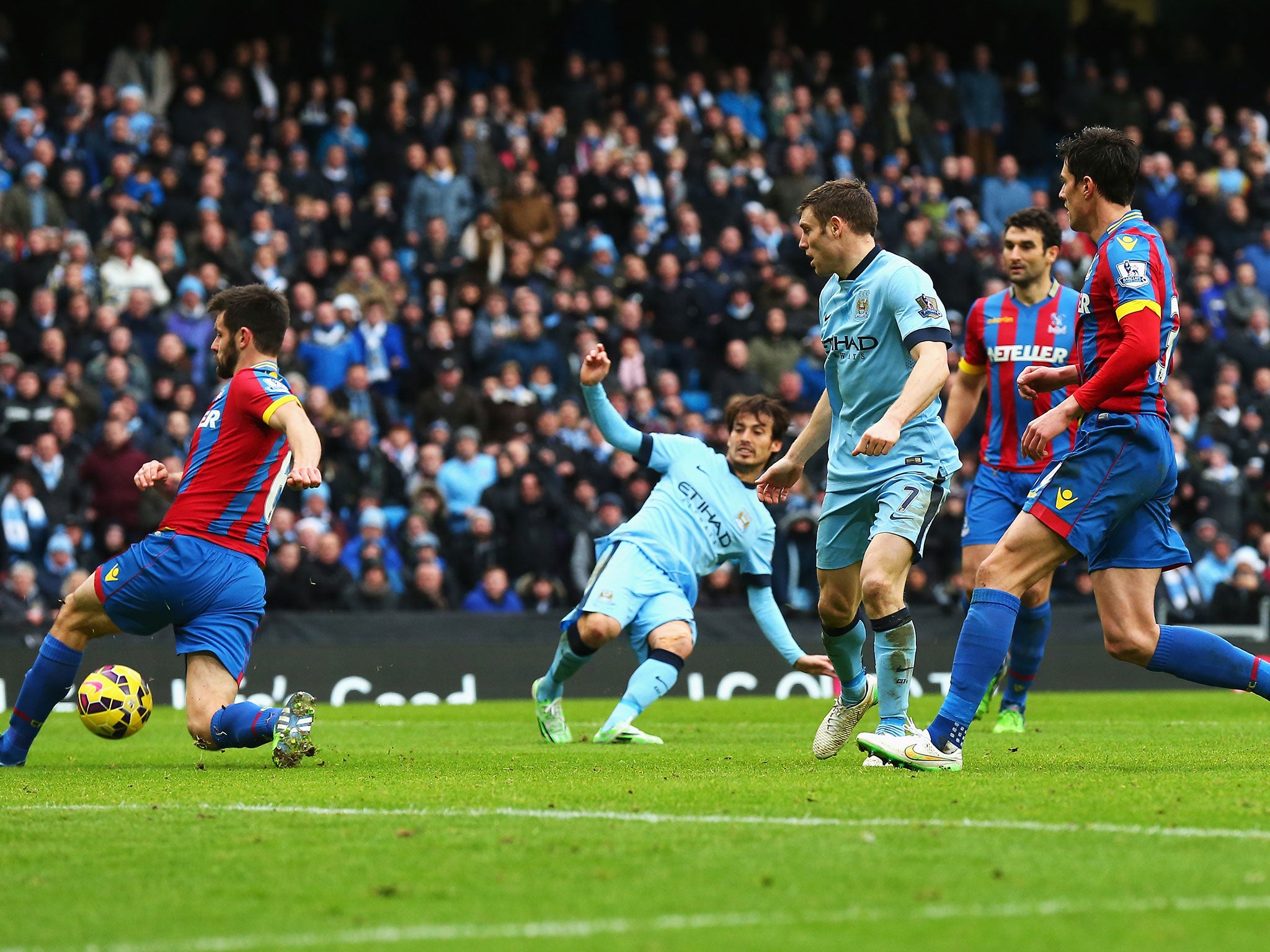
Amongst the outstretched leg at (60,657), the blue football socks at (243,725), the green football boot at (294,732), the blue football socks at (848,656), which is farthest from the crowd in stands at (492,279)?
the blue football socks at (848,656)

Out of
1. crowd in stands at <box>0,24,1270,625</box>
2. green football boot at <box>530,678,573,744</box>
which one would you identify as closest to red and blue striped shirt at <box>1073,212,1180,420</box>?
green football boot at <box>530,678,573,744</box>

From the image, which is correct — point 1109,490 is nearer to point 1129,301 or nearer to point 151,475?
point 1129,301

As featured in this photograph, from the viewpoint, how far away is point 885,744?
23.6 feet

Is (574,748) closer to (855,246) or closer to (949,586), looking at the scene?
(855,246)

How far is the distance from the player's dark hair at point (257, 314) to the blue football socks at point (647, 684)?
2.94 m

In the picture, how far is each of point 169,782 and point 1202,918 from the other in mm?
4757

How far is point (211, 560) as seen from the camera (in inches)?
323

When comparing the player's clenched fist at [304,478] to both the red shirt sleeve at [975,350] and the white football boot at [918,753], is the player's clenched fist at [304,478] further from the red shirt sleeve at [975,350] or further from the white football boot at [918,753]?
the red shirt sleeve at [975,350]

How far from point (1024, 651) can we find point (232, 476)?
201 inches

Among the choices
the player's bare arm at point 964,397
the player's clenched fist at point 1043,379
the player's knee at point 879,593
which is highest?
the player's clenched fist at point 1043,379

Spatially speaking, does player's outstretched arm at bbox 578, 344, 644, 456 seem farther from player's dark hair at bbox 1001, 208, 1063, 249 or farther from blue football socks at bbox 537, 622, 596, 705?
player's dark hair at bbox 1001, 208, 1063, 249

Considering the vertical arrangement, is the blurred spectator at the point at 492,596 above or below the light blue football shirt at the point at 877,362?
below

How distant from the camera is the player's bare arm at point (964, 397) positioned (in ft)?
32.8

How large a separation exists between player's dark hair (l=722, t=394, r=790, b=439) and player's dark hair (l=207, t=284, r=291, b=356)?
2922mm
